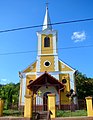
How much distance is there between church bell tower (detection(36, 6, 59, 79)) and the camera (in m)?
24.9

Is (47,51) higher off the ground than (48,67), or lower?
higher

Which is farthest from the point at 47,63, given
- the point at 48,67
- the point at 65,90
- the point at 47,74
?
the point at 65,90

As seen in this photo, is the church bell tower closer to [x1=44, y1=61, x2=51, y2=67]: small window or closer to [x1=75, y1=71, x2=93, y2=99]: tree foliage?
[x1=44, y1=61, x2=51, y2=67]: small window

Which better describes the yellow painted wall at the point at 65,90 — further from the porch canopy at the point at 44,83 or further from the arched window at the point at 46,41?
the arched window at the point at 46,41

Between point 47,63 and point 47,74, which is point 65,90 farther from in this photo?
point 47,63

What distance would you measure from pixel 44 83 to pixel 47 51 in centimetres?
499

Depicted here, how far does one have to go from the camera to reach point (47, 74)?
21875 millimetres

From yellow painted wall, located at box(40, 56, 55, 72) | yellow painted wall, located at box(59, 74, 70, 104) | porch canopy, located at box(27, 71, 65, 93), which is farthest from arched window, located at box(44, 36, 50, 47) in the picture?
porch canopy, located at box(27, 71, 65, 93)

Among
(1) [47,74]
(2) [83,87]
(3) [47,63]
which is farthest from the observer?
(2) [83,87]

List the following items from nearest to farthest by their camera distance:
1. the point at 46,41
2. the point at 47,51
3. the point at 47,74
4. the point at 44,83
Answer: the point at 47,74, the point at 44,83, the point at 47,51, the point at 46,41

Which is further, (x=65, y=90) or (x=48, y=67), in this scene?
(x=48, y=67)

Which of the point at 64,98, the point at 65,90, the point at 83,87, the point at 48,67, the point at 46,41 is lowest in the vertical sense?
the point at 64,98

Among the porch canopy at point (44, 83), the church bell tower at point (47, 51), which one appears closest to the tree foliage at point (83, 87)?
the church bell tower at point (47, 51)

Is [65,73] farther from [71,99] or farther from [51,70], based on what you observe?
[71,99]
